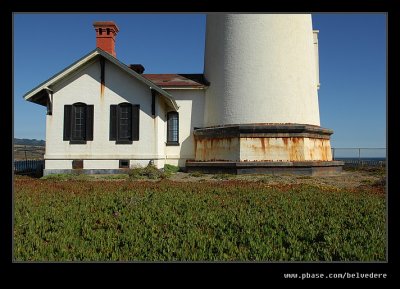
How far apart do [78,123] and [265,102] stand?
996 centimetres

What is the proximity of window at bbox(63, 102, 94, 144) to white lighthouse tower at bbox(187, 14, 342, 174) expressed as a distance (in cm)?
571

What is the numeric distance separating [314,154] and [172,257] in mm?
14706

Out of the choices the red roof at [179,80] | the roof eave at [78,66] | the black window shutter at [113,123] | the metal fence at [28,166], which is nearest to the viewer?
the roof eave at [78,66]

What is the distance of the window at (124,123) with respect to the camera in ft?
58.5

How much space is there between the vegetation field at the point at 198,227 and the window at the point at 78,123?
818cm

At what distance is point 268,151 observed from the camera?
55.8 ft

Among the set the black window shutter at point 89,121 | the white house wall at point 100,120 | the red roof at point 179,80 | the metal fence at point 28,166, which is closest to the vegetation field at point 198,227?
the white house wall at point 100,120

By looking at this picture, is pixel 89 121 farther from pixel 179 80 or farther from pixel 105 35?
pixel 179 80

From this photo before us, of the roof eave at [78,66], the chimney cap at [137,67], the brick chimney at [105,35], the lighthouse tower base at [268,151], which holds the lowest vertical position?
the lighthouse tower base at [268,151]

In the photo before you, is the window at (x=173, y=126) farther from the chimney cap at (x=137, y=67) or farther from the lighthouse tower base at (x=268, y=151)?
the chimney cap at (x=137, y=67)

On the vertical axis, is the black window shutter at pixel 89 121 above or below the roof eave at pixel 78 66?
below

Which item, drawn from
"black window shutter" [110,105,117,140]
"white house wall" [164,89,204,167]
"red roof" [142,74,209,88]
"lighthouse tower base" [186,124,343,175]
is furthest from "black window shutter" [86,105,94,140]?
"lighthouse tower base" [186,124,343,175]

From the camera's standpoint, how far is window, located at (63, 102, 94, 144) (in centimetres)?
1773

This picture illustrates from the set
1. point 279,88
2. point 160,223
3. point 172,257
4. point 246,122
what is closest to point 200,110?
point 246,122
